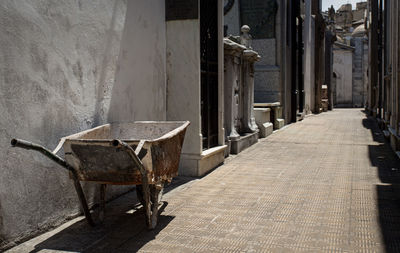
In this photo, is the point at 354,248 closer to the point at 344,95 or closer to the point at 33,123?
the point at 33,123

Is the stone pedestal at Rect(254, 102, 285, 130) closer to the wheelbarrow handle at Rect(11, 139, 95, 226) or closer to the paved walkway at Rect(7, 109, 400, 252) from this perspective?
the paved walkway at Rect(7, 109, 400, 252)

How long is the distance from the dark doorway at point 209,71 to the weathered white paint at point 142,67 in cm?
89

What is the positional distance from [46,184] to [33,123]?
60 cm

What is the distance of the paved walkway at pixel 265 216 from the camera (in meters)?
3.69

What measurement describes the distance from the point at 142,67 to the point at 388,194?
12.2 ft

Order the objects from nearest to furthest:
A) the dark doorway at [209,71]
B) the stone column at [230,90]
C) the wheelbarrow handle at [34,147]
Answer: the wheelbarrow handle at [34,147], the dark doorway at [209,71], the stone column at [230,90]

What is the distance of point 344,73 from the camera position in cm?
4262

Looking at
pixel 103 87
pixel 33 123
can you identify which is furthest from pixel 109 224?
pixel 103 87

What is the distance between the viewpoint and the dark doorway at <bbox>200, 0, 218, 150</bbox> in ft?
23.9

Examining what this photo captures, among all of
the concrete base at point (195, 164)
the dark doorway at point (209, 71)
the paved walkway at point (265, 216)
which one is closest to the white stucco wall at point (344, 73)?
the paved walkway at point (265, 216)

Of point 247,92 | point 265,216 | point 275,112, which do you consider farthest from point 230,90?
point 275,112

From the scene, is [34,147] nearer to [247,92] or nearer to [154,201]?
[154,201]

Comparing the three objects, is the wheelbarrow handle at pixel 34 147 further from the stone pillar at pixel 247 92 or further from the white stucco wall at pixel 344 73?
the white stucco wall at pixel 344 73

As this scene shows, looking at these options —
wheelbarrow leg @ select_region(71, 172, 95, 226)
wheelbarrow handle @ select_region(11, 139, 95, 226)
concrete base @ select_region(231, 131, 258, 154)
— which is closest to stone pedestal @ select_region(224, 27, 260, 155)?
concrete base @ select_region(231, 131, 258, 154)
